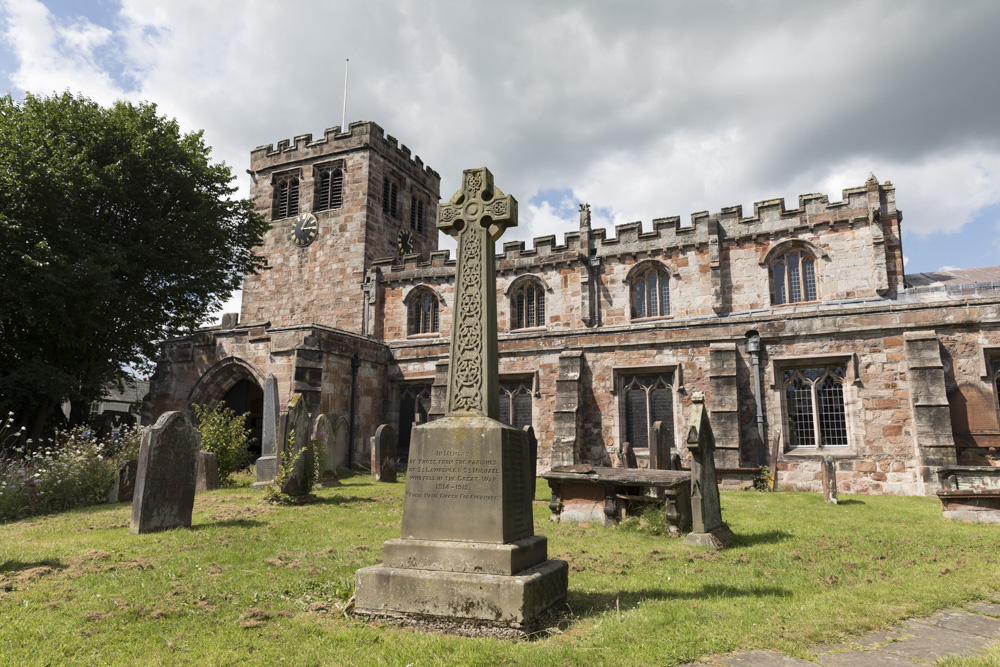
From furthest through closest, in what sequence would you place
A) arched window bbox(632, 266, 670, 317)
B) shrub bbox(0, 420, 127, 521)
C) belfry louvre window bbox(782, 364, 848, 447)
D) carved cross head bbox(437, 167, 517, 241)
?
arched window bbox(632, 266, 670, 317)
belfry louvre window bbox(782, 364, 848, 447)
shrub bbox(0, 420, 127, 521)
carved cross head bbox(437, 167, 517, 241)

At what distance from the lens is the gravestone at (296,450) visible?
37.1 ft

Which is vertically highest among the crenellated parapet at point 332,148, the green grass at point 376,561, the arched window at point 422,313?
the crenellated parapet at point 332,148

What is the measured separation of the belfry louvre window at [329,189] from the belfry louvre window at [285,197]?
140 centimetres

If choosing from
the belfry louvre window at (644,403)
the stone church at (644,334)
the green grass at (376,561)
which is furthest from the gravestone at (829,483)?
the belfry louvre window at (644,403)

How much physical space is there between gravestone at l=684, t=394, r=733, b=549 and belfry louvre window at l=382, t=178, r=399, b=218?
78.9 ft

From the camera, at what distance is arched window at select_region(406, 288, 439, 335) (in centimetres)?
2600

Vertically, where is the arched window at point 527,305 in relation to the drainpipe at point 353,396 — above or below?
above

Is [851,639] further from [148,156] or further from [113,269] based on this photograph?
[148,156]

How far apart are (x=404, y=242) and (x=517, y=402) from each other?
533 inches

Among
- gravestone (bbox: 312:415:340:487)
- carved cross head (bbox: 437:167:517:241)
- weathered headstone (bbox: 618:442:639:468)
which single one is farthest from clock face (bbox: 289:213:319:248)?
carved cross head (bbox: 437:167:517:241)

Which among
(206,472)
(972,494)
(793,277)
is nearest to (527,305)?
(793,277)

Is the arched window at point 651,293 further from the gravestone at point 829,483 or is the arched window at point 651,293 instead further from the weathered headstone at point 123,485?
the weathered headstone at point 123,485

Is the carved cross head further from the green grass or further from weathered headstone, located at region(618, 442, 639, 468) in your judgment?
weathered headstone, located at region(618, 442, 639, 468)

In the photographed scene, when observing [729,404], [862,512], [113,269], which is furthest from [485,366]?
[113,269]
